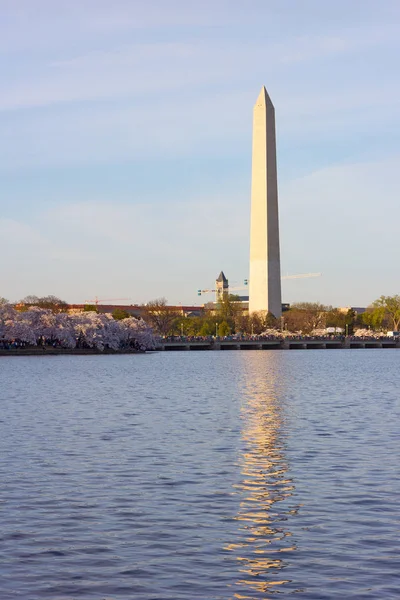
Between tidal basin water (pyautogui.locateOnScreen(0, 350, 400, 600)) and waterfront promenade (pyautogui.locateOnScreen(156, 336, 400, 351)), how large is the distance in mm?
112225

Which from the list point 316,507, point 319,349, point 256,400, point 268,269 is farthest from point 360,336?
point 316,507

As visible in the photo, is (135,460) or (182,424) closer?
(135,460)

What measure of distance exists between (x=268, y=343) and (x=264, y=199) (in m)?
30.5

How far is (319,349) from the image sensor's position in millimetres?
163500

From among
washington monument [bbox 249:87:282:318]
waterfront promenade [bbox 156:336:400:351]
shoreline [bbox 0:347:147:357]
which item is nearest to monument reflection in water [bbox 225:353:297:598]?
shoreline [bbox 0:347:147:357]

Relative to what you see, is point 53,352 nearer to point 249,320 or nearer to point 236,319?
point 249,320

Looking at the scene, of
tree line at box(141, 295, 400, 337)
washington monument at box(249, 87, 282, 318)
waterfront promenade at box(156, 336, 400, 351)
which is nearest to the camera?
washington monument at box(249, 87, 282, 318)

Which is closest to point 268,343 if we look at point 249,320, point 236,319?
point 249,320

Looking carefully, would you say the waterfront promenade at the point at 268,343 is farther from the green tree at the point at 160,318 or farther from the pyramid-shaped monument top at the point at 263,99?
the pyramid-shaped monument top at the point at 263,99

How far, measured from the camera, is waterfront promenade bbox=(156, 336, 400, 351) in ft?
482

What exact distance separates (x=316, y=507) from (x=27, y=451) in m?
8.56

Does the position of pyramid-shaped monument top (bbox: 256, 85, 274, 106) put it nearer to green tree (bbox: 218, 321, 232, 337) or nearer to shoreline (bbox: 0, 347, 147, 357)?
shoreline (bbox: 0, 347, 147, 357)

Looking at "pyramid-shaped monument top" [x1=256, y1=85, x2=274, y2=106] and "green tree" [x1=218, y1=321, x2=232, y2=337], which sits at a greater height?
"pyramid-shaped monument top" [x1=256, y1=85, x2=274, y2=106]

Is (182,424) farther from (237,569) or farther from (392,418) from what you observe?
(237,569)
